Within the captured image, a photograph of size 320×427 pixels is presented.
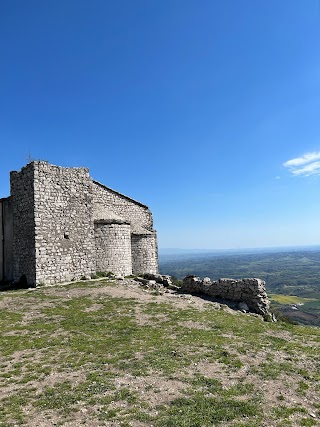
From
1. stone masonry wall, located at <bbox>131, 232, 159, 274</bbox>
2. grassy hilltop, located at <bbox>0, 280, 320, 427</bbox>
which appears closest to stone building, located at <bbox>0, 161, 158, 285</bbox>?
stone masonry wall, located at <bbox>131, 232, 159, 274</bbox>

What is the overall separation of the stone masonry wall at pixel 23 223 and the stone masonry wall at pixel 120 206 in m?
6.11

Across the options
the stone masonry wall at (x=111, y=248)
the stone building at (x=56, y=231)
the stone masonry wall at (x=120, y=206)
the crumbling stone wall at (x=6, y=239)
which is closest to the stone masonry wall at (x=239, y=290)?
the stone masonry wall at (x=111, y=248)

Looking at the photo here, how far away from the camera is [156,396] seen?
281 inches

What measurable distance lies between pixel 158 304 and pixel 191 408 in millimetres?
10092

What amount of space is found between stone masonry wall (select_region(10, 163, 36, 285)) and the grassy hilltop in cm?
599

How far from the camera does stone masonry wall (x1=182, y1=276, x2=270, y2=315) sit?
1725 cm

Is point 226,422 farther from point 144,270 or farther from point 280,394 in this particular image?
point 144,270

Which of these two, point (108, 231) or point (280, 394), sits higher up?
point (108, 231)

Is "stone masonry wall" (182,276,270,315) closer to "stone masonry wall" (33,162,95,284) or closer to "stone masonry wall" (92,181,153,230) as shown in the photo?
"stone masonry wall" (33,162,95,284)

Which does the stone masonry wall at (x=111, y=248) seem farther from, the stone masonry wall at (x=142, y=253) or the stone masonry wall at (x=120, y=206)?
the stone masonry wall at (x=142, y=253)

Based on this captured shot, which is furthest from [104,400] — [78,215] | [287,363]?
[78,215]

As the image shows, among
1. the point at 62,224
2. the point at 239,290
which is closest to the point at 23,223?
the point at 62,224

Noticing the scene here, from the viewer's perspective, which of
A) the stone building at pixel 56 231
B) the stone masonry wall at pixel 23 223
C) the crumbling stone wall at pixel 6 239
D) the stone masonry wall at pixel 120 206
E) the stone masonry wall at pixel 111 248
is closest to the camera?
the stone masonry wall at pixel 23 223

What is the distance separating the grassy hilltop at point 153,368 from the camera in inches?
252
